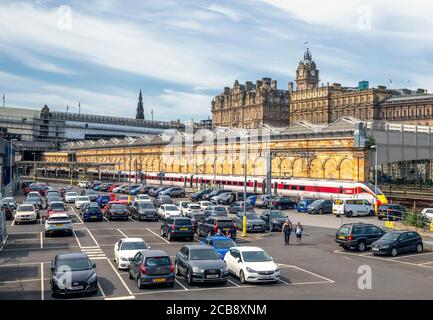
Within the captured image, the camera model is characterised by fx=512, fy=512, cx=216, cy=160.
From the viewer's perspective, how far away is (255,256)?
2258 cm

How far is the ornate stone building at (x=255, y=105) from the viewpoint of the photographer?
172 meters

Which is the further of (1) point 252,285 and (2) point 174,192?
(2) point 174,192

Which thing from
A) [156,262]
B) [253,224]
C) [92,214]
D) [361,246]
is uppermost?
[156,262]

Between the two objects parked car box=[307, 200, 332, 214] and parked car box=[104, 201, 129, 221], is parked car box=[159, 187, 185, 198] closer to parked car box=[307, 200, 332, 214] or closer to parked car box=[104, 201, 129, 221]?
parked car box=[307, 200, 332, 214]

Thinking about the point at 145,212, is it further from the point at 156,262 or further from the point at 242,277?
the point at 156,262

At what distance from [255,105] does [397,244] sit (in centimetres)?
14629

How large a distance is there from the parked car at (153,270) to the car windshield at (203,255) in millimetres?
1640

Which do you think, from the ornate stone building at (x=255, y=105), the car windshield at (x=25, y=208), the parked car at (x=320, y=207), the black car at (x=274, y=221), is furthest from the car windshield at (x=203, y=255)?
the ornate stone building at (x=255, y=105)

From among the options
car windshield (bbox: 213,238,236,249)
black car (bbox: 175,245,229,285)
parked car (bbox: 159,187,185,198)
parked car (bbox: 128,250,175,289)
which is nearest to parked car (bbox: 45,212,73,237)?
car windshield (bbox: 213,238,236,249)

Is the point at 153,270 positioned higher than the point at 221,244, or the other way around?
the point at 221,244

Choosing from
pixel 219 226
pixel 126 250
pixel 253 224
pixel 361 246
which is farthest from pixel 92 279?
pixel 253 224

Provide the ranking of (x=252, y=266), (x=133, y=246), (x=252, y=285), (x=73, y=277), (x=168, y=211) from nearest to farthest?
(x=73, y=277) → (x=252, y=285) → (x=252, y=266) → (x=133, y=246) → (x=168, y=211)

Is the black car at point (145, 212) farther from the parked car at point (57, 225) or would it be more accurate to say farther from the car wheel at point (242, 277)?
the car wheel at point (242, 277)

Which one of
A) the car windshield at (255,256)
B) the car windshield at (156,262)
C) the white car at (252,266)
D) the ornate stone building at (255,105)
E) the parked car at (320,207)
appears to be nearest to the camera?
the car windshield at (156,262)
